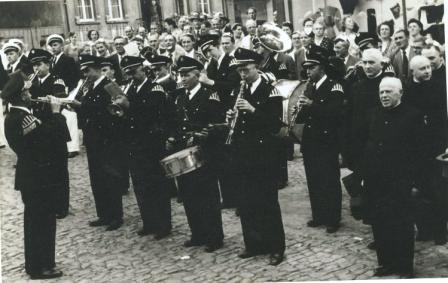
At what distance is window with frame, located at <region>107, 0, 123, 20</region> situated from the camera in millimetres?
22922

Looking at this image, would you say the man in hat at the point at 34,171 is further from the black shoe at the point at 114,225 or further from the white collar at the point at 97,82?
the black shoe at the point at 114,225

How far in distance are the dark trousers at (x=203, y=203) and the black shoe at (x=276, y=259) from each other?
2.50 feet

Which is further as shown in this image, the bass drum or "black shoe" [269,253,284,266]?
the bass drum

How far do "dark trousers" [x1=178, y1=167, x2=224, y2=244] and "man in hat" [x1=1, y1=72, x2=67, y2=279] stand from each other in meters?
1.34

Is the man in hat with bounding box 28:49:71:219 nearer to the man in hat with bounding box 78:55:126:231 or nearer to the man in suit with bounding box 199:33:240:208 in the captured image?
the man in hat with bounding box 78:55:126:231

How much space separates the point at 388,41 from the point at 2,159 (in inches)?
282

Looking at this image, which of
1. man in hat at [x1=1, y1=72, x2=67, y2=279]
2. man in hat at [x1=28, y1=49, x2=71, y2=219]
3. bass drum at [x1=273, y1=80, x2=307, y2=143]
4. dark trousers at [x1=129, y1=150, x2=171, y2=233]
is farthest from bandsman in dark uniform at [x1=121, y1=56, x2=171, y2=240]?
bass drum at [x1=273, y1=80, x2=307, y2=143]

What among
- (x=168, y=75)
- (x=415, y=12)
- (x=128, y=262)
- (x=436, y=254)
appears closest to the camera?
(x=436, y=254)

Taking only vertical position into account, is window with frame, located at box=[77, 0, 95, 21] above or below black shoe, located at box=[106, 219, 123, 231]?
above

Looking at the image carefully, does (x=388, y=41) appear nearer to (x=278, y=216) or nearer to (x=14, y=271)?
(x=278, y=216)

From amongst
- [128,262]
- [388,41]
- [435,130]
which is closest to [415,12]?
[388,41]

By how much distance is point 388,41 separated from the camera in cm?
915

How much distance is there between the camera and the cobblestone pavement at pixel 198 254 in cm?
571

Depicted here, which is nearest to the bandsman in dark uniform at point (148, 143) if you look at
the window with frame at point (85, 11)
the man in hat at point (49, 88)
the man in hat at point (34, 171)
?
the man in hat at point (34, 171)
